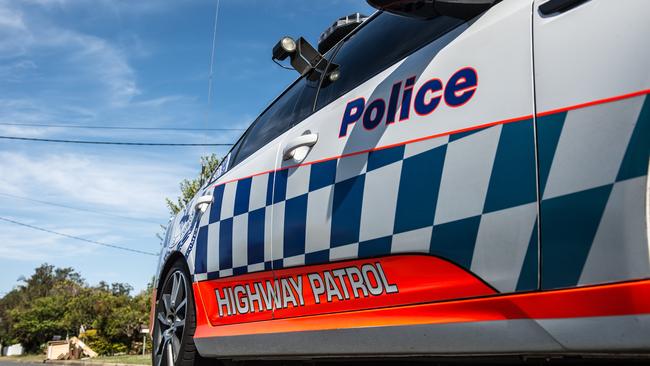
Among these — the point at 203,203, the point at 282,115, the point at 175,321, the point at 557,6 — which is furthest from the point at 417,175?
the point at 175,321

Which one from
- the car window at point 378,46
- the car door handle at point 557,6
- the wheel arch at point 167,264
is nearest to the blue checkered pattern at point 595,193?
the car door handle at point 557,6

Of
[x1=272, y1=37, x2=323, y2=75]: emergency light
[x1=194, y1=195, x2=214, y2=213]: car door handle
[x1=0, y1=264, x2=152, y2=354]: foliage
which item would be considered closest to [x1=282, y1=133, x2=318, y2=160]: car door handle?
[x1=272, y1=37, x2=323, y2=75]: emergency light

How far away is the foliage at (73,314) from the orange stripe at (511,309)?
91.1ft

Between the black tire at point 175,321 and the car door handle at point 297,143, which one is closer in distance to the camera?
the car door handle at point 297,143

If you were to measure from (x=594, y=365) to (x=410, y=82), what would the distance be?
957mm

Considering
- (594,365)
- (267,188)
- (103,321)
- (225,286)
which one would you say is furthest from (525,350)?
(103,321)

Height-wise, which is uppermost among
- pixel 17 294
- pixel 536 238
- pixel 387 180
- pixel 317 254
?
pixel 17 294

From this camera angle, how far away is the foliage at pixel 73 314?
3403 centimetres

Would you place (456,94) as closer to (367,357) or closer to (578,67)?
(578,67)

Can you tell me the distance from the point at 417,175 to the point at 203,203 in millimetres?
1633

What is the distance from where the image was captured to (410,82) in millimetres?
1816

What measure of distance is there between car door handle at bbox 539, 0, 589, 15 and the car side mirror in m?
0.22

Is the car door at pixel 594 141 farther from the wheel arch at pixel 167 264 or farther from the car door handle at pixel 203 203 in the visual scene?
the wheel arch at pixel 167 264

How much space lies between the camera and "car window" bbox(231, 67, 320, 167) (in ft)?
8.30
